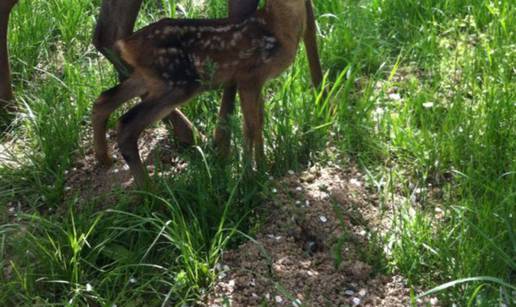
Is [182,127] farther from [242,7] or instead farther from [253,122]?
[242,7]

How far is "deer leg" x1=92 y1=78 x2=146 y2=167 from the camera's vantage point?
168 inches

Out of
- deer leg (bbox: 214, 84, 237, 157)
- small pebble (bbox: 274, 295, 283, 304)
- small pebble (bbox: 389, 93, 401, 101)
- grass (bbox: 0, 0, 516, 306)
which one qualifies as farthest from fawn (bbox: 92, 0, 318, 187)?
small pebble (bbox: 389, 93, 401, 101)

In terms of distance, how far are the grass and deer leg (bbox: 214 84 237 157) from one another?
7cm

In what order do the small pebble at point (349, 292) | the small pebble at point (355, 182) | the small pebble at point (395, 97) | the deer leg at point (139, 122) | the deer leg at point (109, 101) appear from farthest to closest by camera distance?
the small pebble at point (395, 97) < the small pebble at point (355, 182) < the deer leg at point (109, 101) < the deer leg at point (139, 122) < the small pebble at point (349, 292)

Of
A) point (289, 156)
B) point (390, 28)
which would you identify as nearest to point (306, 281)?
point (289, 156)

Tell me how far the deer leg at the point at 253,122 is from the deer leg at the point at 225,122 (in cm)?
10

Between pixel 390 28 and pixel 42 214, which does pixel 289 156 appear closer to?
pixel 42 214

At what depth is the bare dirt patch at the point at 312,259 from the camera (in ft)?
12.5

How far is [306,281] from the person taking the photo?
387cm

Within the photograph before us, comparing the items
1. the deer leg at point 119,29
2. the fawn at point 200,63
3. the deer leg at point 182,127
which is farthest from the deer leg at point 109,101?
the deer leg at point 182,127

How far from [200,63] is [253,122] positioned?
39 centimetres

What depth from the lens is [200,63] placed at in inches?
165

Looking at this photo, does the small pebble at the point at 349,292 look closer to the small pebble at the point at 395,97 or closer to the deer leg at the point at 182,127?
the deer leg at the point at 182,127

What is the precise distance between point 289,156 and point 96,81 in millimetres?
1312
